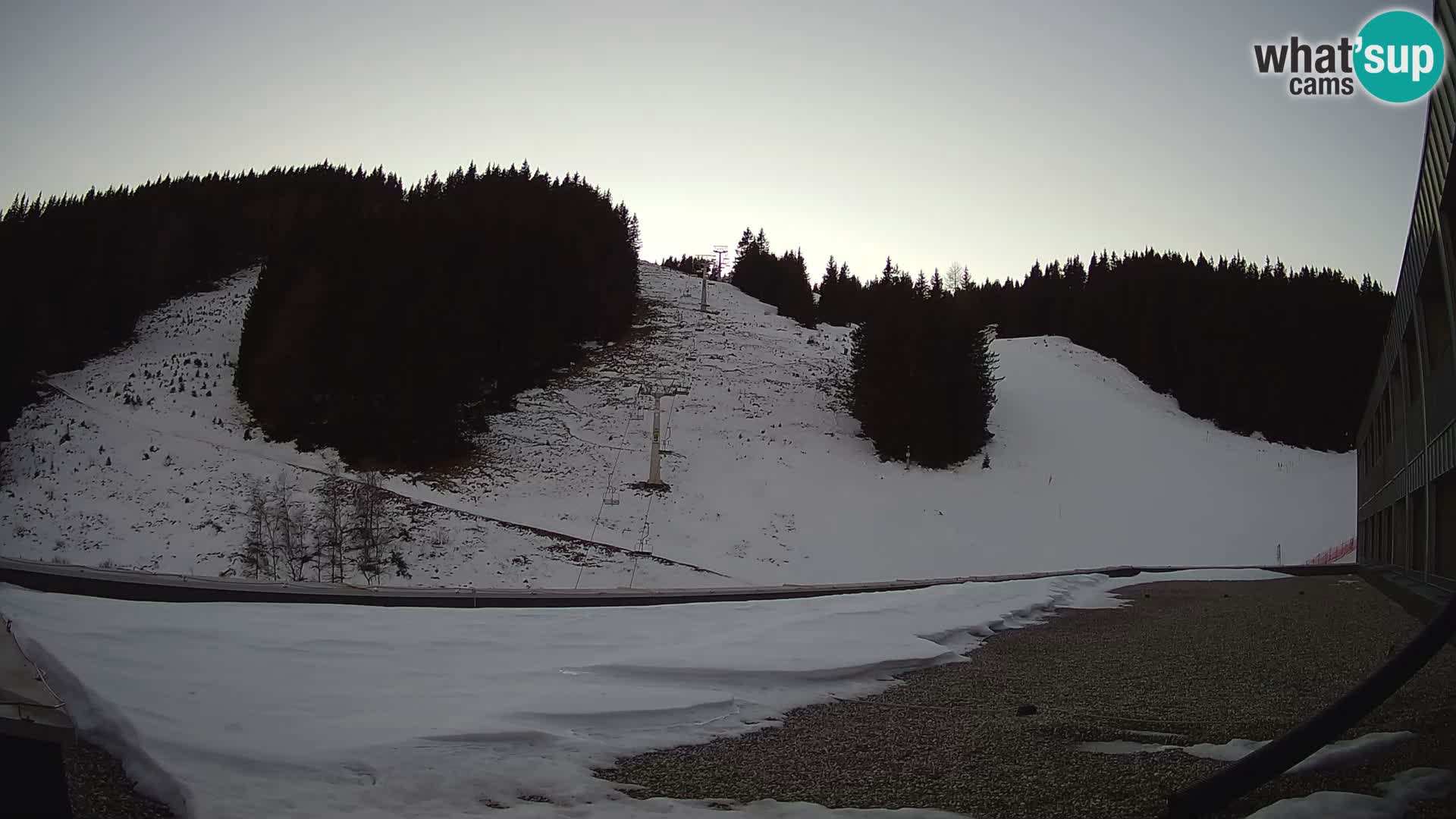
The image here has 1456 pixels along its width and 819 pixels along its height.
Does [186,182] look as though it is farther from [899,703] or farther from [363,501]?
[899,703]

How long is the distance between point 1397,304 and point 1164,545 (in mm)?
20162

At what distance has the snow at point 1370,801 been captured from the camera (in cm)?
319

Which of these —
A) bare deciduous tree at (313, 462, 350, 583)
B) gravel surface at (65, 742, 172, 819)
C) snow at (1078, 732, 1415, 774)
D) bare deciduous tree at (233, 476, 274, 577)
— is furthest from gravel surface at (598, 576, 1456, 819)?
bare deciduous tree at (233, 476, 274, 577)

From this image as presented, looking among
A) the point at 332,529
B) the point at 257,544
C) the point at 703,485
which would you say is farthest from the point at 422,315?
the point at 257,544

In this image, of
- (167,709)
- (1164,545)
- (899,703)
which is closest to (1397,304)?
(899,703)

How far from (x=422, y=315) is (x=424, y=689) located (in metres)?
31.0

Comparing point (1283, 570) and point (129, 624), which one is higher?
point (129, 624)

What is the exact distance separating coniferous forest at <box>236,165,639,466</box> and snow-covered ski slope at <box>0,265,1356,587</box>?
4.90 feet

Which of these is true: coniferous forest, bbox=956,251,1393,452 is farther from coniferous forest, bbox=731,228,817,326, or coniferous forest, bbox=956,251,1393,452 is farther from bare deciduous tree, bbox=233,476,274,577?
bare deciduous tree, bbox=233,476,274,577

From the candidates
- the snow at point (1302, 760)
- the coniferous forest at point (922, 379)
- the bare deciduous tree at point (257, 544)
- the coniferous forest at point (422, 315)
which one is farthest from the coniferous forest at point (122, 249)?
the snow at point (1302, 760)

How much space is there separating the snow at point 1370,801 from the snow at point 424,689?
1.79m

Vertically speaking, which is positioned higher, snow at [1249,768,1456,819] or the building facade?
the building facade

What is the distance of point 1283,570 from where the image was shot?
19844 millimetres

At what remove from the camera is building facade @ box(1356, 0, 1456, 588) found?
7.16 m
